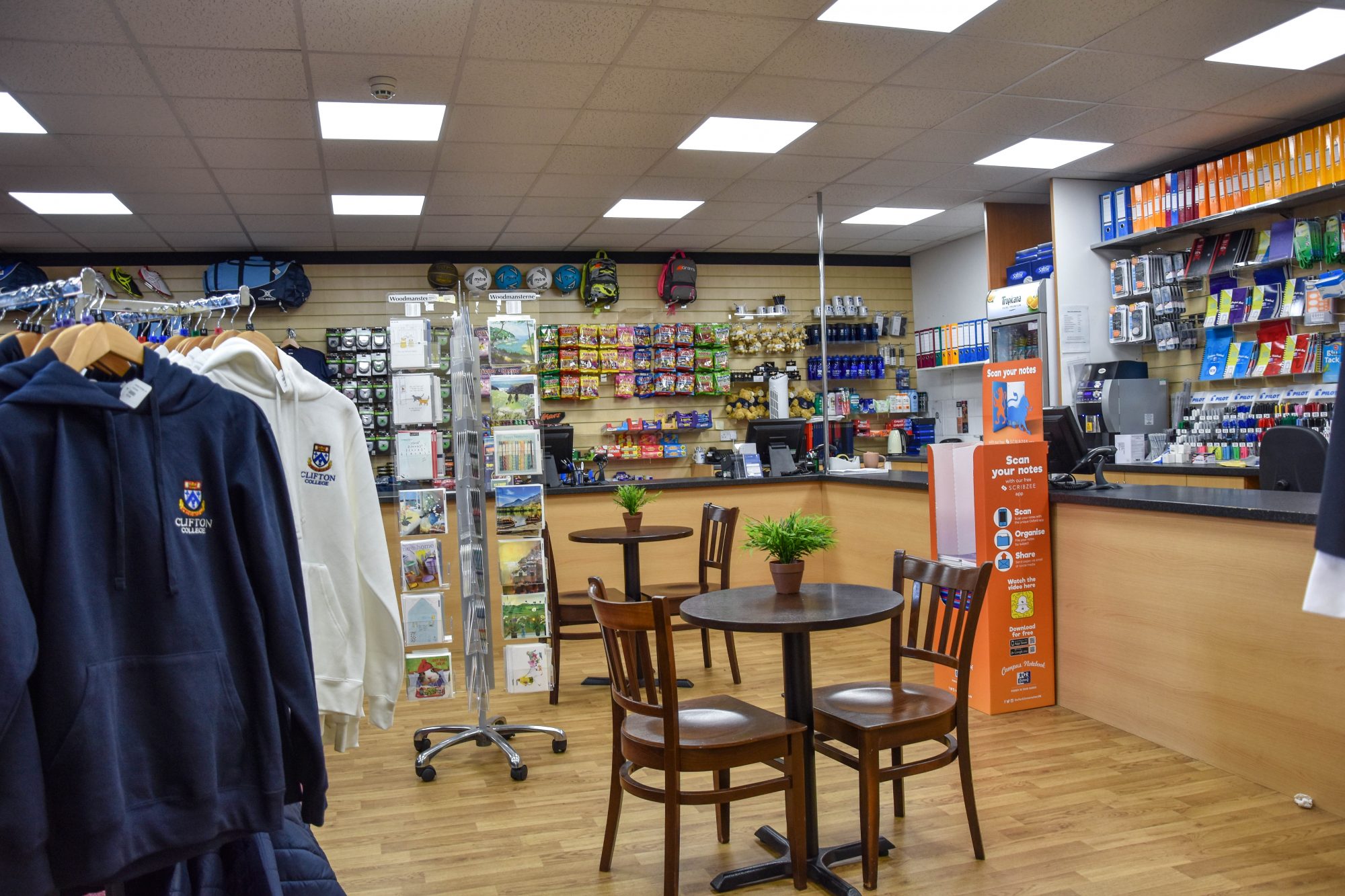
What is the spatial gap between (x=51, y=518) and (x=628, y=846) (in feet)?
7.15

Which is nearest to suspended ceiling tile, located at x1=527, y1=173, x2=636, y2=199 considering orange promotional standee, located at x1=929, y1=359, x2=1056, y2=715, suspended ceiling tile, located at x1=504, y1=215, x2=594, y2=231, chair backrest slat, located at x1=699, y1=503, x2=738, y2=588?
suspended ceiling tile, located at x1=504, y1=215, x2=594, y2=231

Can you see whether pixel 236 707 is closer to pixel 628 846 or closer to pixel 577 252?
pixel 628 846

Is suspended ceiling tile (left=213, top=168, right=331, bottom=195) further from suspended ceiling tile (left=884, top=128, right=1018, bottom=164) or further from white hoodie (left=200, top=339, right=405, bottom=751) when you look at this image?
white hoodie (left=200, top=339, right=405, bottom=751)

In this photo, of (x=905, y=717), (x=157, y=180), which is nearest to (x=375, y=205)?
(x=157, y=180)

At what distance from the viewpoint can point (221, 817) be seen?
150 centimetres

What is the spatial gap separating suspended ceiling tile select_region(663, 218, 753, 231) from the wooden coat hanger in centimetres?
681

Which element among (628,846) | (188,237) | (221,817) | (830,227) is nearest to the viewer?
(221,817)

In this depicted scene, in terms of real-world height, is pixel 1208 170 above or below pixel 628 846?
above

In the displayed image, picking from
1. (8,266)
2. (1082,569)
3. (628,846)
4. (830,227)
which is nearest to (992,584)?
(1082,569)

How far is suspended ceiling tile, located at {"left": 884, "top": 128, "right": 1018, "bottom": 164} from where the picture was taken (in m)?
6.07

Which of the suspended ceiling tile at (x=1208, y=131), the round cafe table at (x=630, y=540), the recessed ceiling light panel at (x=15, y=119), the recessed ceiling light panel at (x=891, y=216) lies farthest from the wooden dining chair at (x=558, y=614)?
the recessed ceiling light panel at (x=891, y=216)

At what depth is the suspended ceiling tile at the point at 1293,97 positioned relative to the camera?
17.5 feet

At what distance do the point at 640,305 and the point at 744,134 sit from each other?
371cm

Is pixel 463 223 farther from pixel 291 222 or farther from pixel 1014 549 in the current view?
pixel 1014 549
